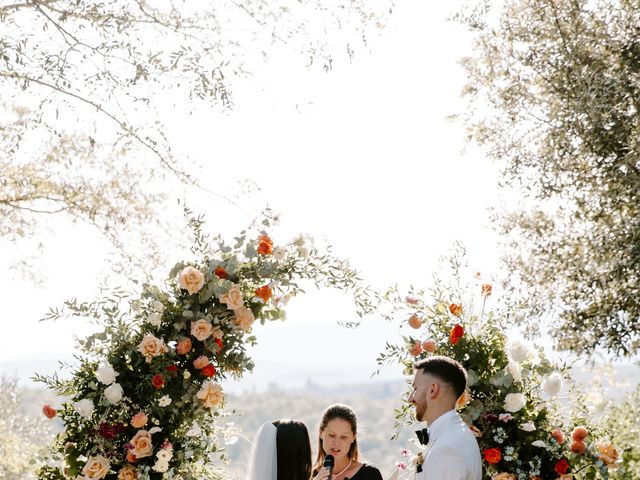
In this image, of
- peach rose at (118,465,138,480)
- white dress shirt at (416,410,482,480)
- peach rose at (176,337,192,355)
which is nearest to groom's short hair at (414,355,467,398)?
white dress shirt at (416,410,482,480)

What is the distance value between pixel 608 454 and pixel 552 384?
547 mm

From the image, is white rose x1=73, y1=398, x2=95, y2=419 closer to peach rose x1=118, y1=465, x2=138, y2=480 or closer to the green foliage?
peach rose x1=118, y1=465, x2=138, y2=480

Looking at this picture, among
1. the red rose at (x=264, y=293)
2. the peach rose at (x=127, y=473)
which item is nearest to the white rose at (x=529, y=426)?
the red rose at (x=264, y=293)

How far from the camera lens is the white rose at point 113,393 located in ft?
19.9

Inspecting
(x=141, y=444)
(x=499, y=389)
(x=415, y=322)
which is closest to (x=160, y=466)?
(x=141, y=444)

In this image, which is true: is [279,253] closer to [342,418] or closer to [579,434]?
[342,418]

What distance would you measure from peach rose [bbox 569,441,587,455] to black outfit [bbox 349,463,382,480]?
1235 mm

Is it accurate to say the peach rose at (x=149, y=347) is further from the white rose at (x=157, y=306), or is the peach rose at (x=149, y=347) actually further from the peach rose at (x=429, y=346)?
the peach rose at (x=429, y=346)

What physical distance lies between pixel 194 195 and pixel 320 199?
1.46 meters

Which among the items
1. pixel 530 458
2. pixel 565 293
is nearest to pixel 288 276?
pixel 530 458

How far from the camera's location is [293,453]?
5.87 meters

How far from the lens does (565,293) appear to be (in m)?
9.91

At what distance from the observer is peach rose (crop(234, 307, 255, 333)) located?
652 centimetres

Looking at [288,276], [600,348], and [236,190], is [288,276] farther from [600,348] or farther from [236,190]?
[600,348]
